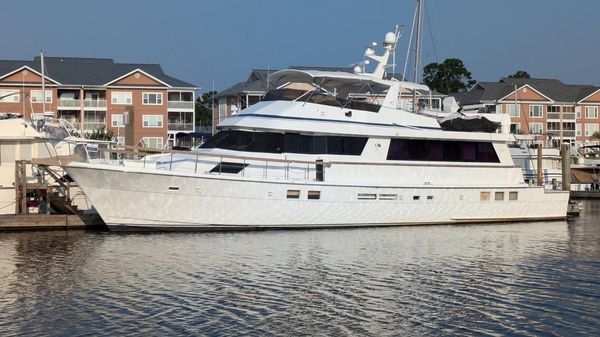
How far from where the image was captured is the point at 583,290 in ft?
58.2

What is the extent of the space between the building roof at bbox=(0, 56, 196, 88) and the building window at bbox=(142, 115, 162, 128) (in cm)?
319

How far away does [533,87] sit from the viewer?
281 ft

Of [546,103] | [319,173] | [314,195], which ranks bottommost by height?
[314,195]

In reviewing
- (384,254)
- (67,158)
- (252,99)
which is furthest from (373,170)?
(252,99)


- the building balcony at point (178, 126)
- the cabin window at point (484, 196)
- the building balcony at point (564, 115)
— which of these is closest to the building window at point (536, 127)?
the building balcony at point (564, 115)

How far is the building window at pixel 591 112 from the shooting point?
87.3 metres

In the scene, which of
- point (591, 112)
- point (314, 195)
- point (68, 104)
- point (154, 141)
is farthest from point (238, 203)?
point (591, 112)

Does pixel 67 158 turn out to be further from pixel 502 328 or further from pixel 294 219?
pixel 502 328

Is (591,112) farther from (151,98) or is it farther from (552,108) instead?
(151,98)

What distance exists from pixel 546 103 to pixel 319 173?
62.1 meters

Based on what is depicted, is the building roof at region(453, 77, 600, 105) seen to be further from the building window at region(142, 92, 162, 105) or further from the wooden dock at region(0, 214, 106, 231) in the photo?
the wooden dock at region(0, 214, 106, 231)

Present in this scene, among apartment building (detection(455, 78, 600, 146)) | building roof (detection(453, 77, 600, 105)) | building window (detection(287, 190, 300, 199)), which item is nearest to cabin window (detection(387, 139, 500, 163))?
building window (detection(287, 190, 300, 199))

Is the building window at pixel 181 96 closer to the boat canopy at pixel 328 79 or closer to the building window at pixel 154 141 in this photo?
the building window at pixel 154 141

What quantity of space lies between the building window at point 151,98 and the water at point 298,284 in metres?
43.2
